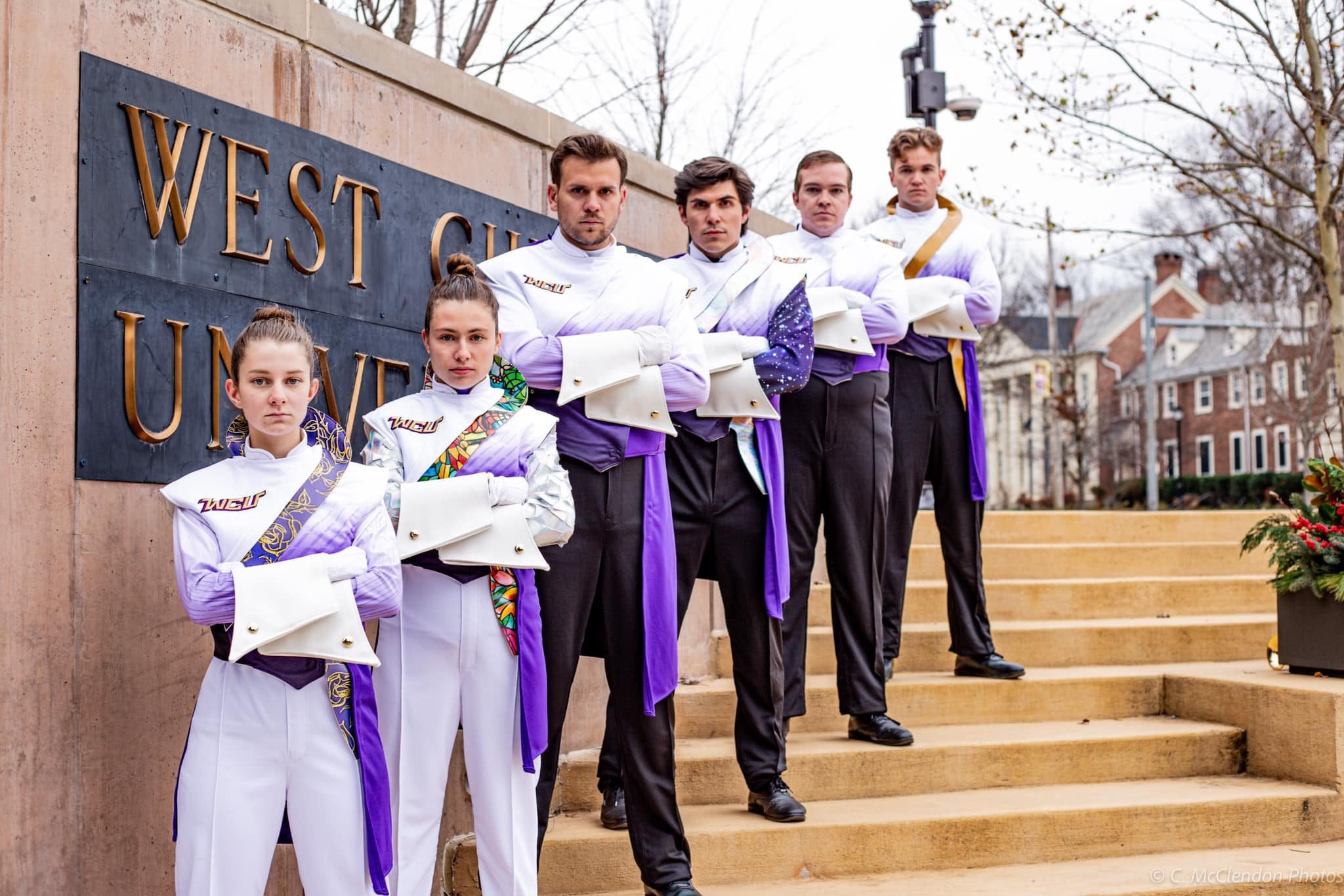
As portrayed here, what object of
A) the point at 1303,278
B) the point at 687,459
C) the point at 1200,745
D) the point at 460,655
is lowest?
the point at 1200,745

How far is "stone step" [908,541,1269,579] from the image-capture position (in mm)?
8281

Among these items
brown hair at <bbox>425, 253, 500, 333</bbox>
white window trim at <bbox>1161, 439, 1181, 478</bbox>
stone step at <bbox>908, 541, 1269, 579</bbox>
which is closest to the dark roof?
white window trim at <bbox>1161, 439, 1181, 478</bbox>

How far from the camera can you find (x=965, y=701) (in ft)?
20.8

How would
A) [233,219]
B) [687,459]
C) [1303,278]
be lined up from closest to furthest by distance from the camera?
[233,219] < [687,459] < [1303,278]

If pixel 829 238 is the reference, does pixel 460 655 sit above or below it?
below

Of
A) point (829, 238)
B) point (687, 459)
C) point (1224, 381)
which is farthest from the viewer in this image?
point (1224, 381)

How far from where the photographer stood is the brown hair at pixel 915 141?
6.40 m

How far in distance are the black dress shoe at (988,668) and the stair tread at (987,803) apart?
76cm

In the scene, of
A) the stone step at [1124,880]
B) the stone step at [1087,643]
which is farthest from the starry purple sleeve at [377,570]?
the stone step at [1087,643]

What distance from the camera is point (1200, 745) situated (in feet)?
19.8

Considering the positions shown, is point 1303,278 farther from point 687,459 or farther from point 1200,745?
point 687,459

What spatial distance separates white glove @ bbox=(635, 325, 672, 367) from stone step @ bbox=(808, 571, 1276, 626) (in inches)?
135

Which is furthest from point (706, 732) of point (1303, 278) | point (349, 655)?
point (1303, 278)

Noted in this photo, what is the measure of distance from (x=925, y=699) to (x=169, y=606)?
3644mm
